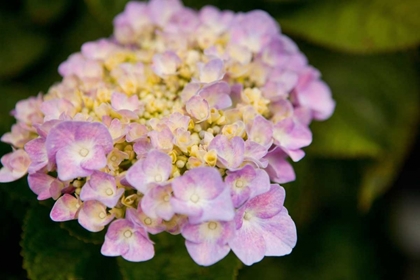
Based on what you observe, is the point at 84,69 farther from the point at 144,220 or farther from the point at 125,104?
the point at 144,220

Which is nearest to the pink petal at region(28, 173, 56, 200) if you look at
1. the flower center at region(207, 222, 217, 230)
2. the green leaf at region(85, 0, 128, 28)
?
the flower center at region(207, 222, 217, 230)

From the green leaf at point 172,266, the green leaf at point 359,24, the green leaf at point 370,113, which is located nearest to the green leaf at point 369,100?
the green leaf at point 370,113

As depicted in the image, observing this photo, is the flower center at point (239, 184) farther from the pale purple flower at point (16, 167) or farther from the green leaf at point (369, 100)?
the green leaf at point (369, 100)

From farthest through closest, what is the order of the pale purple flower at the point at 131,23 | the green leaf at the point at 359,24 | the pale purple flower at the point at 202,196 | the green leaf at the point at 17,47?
the green leaf at the point at 17,47 < the green leaf at the point at 359,24 < the pale purple flower at the point at 131,23 < the pale purple flower at the point at 202,196

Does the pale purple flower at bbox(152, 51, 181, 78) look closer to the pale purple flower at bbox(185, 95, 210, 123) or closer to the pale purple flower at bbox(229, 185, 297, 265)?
the pale purple flower at bbox(185, 95, 210, 123)

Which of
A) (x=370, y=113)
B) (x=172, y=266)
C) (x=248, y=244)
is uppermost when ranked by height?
(x=248, y=244)

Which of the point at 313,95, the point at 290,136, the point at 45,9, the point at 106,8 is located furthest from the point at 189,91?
the point at 45,9

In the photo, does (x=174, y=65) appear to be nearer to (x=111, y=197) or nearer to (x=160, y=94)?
(x=160, y=94)
